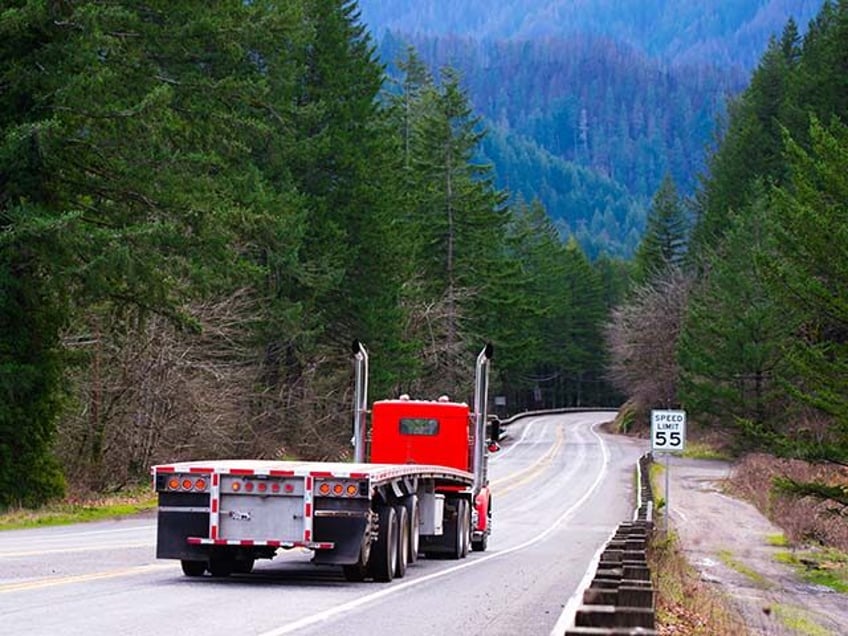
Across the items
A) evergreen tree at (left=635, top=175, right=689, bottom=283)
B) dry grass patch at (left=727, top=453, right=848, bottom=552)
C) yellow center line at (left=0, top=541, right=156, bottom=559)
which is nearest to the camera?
yellow center line at (left=0, top=541, right=156, bottom=559)

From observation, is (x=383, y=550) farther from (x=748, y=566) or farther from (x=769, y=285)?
(x=769, y=285)

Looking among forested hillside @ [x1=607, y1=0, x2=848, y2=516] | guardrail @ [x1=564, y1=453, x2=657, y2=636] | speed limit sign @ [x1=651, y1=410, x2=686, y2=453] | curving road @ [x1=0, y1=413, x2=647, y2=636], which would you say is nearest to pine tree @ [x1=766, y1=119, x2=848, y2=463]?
forested hillside @ [x1=607, y1=0, x2=848, y2=516]

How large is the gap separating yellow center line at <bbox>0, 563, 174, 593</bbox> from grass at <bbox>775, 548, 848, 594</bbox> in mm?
15371

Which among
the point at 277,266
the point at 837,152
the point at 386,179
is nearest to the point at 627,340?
the point at 386,179

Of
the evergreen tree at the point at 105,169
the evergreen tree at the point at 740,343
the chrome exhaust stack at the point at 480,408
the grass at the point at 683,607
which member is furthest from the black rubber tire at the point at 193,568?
the evergreen tree at the point at 740,343

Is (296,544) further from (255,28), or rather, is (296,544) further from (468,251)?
(468,251)

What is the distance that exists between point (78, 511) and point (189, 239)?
21.1ft

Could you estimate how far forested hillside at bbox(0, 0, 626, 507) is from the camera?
29234mm

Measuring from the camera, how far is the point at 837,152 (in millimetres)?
38906

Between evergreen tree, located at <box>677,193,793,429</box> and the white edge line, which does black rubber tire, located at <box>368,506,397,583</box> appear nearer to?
the white edge line

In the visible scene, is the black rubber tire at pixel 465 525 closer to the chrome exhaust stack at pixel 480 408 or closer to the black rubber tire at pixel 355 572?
the chrome exhaust stack at pixel 480 408

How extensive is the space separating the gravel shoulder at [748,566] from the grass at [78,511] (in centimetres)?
1290

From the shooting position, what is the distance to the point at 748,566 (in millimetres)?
30797

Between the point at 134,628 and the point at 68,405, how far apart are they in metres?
23.7
